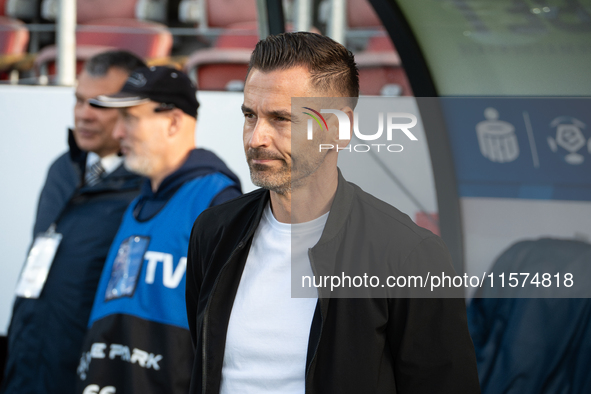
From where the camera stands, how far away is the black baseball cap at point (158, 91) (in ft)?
6.14

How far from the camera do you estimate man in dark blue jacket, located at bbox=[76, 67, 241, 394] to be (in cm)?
161

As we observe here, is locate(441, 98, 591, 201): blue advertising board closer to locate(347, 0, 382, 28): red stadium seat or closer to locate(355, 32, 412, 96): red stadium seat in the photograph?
locate(355, 32, 412, 96): red stadium seat

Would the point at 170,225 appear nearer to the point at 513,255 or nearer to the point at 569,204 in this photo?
the point at 513,255

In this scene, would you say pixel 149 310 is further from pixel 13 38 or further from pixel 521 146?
pixel 13 38

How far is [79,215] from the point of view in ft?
7.09

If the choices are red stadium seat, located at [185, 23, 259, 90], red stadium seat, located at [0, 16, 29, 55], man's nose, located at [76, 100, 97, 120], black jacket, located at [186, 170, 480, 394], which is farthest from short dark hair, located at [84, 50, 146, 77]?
red stadium seat, located at [0, 16, 29, 55]

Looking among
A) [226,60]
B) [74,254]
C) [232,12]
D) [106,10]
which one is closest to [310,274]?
[74,254]

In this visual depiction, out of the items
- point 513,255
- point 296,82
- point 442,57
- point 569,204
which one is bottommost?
point 513,255

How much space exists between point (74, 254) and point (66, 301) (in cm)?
17

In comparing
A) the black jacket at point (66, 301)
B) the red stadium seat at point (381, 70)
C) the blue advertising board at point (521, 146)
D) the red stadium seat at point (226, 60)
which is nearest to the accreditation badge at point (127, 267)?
the black jacket at point (66, 301)

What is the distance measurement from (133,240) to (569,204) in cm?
146

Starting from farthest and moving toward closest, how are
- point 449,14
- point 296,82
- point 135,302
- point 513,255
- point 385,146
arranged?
point 449,14 < point 513,255 < point 385,146 < point 135,302 < point 296,82

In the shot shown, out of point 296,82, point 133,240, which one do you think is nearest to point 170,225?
point 133,240

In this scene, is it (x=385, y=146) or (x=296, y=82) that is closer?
(x=296, y=82)
